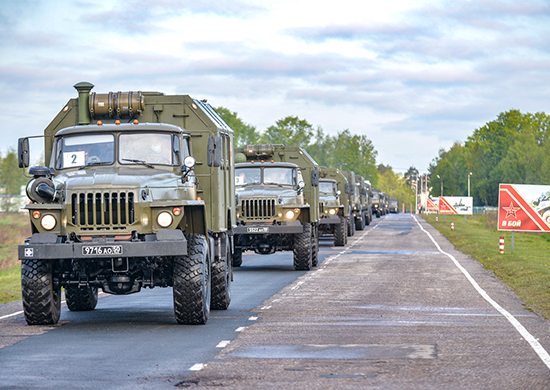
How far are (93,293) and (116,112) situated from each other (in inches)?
124

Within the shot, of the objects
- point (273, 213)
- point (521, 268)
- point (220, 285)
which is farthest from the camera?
point (521, 268)

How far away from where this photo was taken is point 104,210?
11.2 m

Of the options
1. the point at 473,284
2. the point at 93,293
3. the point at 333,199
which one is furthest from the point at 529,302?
the point at 333,199

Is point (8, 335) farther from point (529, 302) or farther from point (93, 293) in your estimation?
point (529, 302)

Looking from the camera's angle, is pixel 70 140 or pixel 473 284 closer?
pixel 70 140

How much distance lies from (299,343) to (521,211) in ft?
66.7

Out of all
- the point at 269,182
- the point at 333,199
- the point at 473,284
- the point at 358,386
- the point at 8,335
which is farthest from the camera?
the point at 333,199

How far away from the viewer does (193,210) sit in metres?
12.1

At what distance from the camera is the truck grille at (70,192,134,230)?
11.2 meters

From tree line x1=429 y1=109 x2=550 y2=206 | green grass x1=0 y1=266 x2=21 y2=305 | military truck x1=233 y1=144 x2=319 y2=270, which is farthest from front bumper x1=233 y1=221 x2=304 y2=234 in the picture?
tree line x1=429 y1=109 x2=550 y2=206

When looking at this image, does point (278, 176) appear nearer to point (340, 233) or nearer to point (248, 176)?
point (248, 176)

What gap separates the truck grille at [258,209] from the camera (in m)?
22.1

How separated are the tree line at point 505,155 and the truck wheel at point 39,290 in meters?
104

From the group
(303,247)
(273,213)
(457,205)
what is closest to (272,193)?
(273,213)
